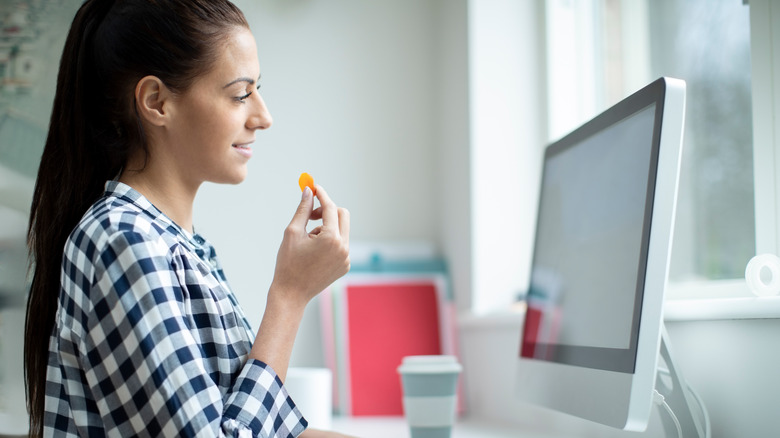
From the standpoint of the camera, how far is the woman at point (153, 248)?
694 mm

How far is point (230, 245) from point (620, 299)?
102cm

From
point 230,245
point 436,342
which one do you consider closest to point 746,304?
point 436,342

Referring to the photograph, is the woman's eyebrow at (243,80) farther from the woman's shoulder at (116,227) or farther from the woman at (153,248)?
the woman's shoulder at (116,227)

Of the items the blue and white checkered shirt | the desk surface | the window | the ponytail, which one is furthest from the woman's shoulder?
the window

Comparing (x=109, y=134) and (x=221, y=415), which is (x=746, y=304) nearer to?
(x=221, y=415)

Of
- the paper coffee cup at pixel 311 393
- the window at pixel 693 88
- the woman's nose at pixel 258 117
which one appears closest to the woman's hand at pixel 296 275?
the woman's nose at pixel 258 117

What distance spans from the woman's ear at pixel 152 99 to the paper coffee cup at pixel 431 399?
54 cm

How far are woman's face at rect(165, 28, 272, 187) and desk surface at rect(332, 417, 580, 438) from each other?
661 millimetres

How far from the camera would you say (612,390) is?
840 millimetres

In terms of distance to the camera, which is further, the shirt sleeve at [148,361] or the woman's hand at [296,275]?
the woman's hand at [296,275]

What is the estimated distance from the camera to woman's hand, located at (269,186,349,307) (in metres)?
0.84

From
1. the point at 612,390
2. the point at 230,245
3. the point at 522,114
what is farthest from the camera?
the point at 522,114

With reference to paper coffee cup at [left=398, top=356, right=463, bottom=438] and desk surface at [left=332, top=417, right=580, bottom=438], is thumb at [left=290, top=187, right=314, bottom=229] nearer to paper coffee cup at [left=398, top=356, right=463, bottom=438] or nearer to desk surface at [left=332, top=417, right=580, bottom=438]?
paper coffee cup at [left=398, top=356, right=463, bottom=438]

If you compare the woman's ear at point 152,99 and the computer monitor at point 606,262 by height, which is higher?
the woman's ear at point 152,99
